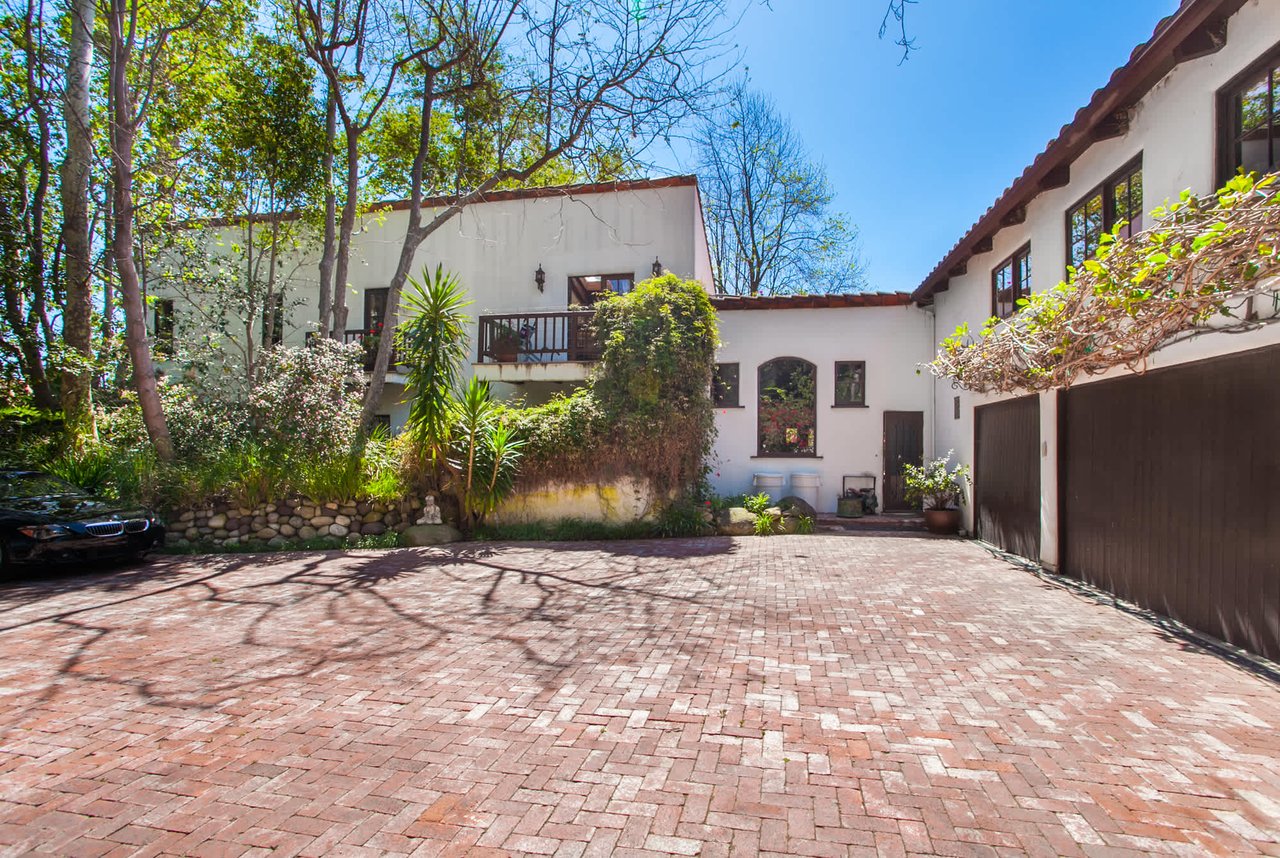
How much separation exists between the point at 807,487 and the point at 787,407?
1.71 metres

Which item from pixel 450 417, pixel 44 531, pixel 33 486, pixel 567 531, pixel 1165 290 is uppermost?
pixel 1165 290

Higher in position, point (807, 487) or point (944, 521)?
point (807, 487)

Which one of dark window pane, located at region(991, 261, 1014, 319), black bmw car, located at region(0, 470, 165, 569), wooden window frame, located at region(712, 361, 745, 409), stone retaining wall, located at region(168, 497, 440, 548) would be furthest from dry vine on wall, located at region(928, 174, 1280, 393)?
black bmw car, located at region(0, 470, 165, 569)

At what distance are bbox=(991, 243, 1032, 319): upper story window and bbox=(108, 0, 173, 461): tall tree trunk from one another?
41.0 ft

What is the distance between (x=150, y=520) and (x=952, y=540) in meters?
11.5

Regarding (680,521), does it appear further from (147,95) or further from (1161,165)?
(147,95)

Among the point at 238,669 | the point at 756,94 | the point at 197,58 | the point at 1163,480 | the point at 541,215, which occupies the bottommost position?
the point at 238,669

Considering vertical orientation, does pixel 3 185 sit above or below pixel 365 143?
below

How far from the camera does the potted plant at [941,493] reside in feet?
33.3

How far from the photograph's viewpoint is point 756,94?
22.7 m

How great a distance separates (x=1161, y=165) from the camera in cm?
536

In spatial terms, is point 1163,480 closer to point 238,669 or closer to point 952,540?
point 952,540

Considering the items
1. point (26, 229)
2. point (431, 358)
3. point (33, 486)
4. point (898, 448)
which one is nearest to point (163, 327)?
point (26, 229)

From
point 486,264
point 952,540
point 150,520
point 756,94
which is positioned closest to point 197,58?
point 486,264
